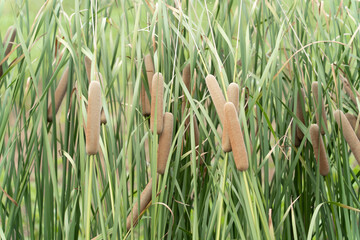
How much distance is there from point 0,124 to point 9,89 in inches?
4.9

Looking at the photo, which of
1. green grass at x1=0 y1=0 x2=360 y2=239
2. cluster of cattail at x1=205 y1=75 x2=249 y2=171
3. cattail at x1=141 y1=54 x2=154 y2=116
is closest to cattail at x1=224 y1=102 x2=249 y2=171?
cluster of cattail at x1=205 y1=75 x2=249 y2=171

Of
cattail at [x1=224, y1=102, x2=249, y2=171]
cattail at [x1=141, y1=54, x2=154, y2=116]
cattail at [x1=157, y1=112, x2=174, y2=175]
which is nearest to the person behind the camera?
cattail at [x1=224, y1=102, x2=249, y2=171]

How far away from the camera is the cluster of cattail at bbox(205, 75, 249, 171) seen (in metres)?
0.80

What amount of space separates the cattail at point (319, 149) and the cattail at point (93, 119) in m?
0.48

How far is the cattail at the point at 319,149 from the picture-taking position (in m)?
1.06

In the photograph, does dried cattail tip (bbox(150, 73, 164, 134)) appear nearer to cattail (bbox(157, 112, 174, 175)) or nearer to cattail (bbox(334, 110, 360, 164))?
cattail (bbox(157, 112, 174, 175))

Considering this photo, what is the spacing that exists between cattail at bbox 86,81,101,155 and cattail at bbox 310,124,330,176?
476mm

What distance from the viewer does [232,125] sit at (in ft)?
2.61

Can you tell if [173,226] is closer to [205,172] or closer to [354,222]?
[205,172]

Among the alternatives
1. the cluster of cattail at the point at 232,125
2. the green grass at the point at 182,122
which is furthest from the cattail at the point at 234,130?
the green grass at the point at 182,122

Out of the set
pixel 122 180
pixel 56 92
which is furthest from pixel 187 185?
pixel 56 92

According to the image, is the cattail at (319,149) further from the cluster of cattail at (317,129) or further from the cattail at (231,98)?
the cattail at (231,98)

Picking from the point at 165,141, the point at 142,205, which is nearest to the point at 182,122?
the point at 165,141

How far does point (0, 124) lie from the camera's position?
1.01 meters
